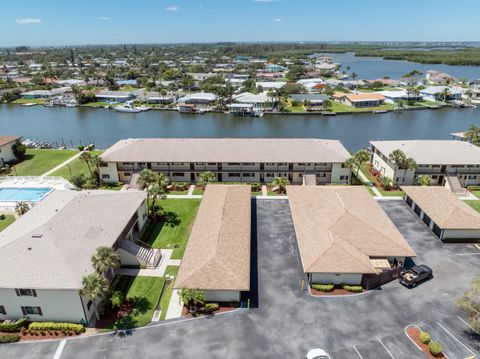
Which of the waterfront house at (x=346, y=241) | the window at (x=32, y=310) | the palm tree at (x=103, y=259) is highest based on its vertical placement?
the palm tree at (x=103, y=259)

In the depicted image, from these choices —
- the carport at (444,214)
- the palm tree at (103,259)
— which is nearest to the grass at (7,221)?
the palm tree at (103,259)

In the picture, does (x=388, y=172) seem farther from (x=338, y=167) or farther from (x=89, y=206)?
(x=89, y=206)

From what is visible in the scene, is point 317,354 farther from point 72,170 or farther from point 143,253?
point 72,170

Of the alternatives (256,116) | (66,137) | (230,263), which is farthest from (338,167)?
(66,137)

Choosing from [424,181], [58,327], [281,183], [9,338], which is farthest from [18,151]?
[424,181]

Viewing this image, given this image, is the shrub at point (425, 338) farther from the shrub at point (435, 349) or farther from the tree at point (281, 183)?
the tree at point (281, 183)

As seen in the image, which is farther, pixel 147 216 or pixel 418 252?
pixel 147 216
